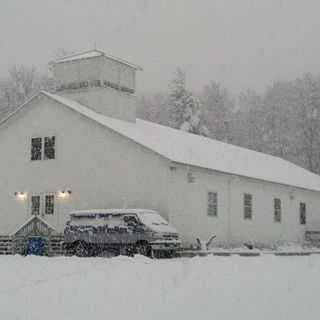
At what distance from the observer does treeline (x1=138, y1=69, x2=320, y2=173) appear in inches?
2761

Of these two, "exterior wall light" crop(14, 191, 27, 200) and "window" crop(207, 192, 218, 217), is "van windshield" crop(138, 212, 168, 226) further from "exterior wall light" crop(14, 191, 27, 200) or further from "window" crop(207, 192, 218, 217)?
"exterior wall light" crop(14, 191, 27, 200)

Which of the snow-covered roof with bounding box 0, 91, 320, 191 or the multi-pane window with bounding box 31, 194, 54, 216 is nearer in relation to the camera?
the snow-covered roof with bounding box 0, 91, 320, 191

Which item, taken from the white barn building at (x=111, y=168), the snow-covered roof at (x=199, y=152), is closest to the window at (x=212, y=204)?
the white barn building at (x=111, y=168)

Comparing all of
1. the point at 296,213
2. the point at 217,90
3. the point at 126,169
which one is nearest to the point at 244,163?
the point at 296,213

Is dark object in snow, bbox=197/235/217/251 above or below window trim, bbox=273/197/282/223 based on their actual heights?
below

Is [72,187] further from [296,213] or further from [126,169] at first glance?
[296,213]

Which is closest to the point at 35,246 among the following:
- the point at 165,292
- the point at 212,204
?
the point at 212,204

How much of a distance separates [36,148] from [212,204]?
8.79 m

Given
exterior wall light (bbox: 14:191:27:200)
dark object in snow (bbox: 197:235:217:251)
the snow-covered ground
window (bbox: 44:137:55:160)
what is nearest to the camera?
the snow-covered ground

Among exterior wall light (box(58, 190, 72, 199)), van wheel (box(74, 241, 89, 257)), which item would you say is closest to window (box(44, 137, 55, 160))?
exterior wall light (box(58, 190, 72, 199))

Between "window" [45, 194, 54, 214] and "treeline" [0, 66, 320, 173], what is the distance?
32.2m

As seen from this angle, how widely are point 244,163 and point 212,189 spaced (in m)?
8.01

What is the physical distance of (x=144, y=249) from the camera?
2506 centimetres

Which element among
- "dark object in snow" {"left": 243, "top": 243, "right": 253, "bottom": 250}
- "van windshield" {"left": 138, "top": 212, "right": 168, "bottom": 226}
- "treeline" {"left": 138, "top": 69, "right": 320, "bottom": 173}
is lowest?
"dark object in snow" {"left": 243, "top": 243, "right": 253, "bottom": 250}
